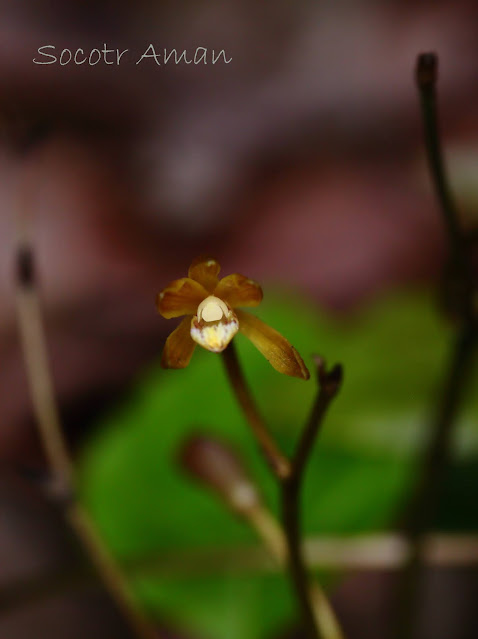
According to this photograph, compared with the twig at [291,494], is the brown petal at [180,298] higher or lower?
higher

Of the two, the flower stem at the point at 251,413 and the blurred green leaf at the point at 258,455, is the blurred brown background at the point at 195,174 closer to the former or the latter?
the blurred green leaf at the point at 258,455

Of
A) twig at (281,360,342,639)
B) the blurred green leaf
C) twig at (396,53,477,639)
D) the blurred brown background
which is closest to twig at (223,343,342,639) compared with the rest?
twig at (281,360,342,639)

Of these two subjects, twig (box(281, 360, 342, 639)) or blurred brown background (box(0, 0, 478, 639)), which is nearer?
twig (box(281, 360, 342, 639))

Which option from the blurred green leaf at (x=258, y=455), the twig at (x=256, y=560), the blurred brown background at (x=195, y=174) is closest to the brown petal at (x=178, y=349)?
the twig at (x=256, y=560)

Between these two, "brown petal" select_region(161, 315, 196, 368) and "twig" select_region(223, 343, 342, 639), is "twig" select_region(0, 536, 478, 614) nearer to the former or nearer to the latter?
"twig" select_region(223, 343, 342, 639)

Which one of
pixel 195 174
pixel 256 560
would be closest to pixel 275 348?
pixel 256 560

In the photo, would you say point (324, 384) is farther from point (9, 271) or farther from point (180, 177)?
point (180, 177)

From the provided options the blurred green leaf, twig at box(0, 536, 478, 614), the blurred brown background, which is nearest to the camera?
twig at box(0, 536, 478, 614)
